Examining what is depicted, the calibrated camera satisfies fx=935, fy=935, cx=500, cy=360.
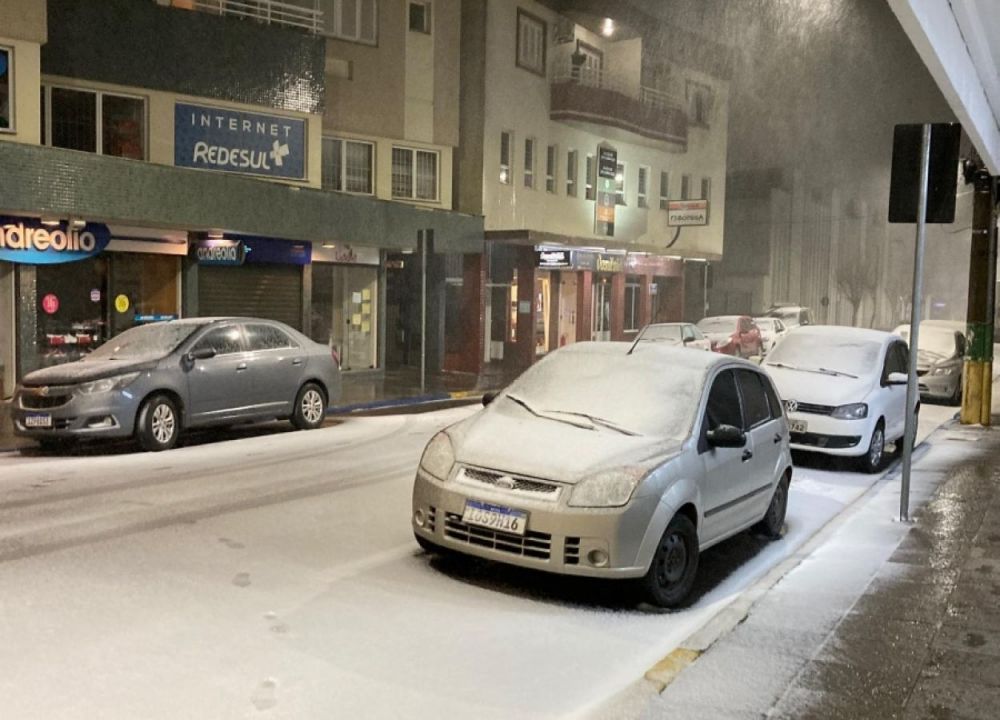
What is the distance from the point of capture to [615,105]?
31.9m

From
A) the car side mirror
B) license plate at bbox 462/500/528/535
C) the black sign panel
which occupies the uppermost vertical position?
the black sign panel

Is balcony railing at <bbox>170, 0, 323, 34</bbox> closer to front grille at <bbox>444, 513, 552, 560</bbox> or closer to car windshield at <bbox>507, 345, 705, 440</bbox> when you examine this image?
car windshield at <bbox>507, 345, 705, 440</bbox>

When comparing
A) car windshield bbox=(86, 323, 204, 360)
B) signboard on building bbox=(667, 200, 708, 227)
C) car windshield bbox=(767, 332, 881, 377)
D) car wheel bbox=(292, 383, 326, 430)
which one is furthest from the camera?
signboard on building bbox=(667, 200, 708, 227)

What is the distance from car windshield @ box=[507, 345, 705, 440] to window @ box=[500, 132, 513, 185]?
67.8 ft

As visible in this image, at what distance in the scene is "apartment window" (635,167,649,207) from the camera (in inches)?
1460

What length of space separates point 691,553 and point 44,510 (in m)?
5.42

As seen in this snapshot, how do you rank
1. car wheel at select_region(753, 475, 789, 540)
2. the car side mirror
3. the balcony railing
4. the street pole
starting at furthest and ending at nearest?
the balcony railing, the street pole, car wheel at select_region(753, 475, 789, 540), the car side mirror

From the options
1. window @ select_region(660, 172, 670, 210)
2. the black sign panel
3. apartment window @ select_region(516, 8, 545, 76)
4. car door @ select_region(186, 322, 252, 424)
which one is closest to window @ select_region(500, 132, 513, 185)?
apartment window @ select_region(516, 8, 545, 76)

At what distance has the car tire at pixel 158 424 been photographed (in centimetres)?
1118

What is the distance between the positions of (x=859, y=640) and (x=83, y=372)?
920cm

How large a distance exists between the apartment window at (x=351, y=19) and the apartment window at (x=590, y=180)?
37.4 feet

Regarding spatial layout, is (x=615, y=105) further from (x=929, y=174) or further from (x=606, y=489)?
(x=606, y=489)

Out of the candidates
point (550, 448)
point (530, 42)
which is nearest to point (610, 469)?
point (550, 448)

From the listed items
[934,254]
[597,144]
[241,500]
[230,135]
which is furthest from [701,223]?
[934,254]
